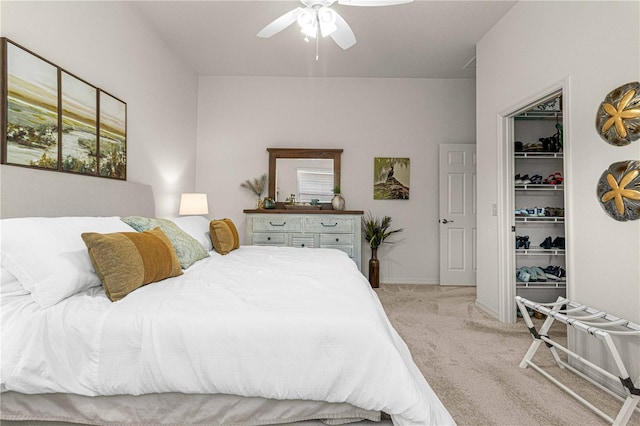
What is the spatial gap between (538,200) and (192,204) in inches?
155

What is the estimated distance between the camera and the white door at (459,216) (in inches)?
178

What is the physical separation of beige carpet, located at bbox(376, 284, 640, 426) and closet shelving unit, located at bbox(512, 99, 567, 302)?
43 centimetres

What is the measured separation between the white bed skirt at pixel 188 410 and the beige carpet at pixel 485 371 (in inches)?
33.2

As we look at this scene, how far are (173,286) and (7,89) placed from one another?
137 centimetres

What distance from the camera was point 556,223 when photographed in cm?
350

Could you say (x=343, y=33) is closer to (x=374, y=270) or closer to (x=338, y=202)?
(x=338, y=202)

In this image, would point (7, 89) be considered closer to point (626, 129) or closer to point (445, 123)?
point (626, 129)

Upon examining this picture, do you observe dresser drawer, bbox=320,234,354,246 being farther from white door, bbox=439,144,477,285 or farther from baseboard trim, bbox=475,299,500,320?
baseboard trim, bbox=475,299,500,320

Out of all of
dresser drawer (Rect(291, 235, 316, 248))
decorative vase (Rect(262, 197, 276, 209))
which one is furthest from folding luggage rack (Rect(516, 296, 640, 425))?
decorative vase (Rect(262, 197, 276, 209))

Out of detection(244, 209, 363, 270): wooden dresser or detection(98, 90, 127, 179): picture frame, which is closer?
detection(98, 90, 127, 179): picture frame

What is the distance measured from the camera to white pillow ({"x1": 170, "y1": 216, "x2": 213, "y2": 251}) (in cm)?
275

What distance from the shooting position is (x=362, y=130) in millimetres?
4648

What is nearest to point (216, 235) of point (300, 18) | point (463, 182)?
point (300, 18)

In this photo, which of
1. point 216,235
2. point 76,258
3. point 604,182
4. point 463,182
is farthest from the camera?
point 463,182
